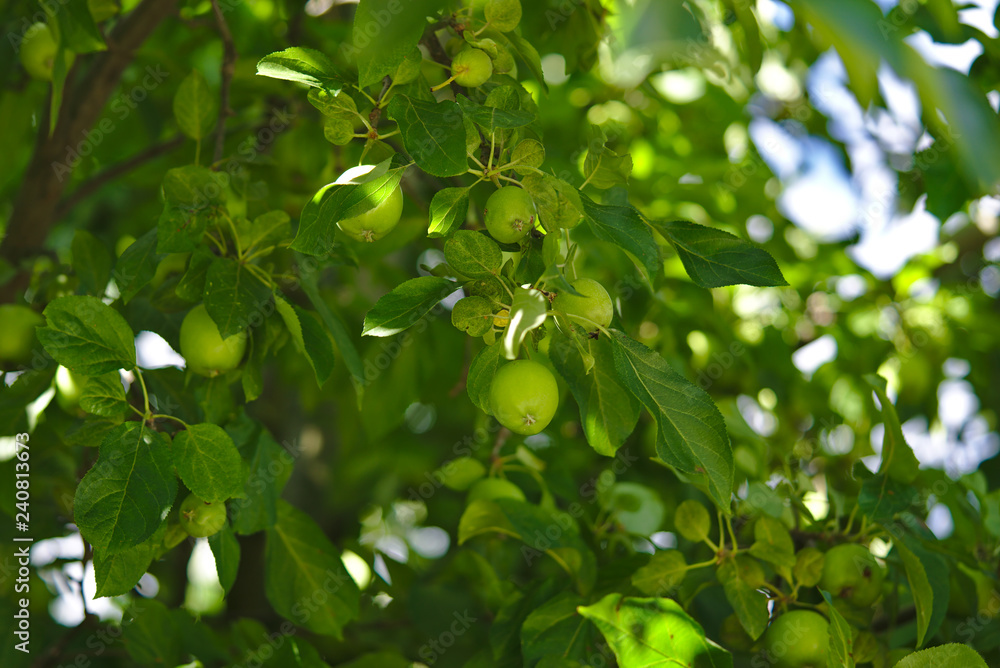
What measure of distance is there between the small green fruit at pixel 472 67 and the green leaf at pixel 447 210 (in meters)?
0.16

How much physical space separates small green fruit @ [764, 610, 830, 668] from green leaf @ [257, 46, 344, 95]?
917 mm

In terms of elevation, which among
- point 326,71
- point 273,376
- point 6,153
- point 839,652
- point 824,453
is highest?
point 326,71

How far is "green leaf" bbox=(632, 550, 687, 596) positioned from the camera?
102cm

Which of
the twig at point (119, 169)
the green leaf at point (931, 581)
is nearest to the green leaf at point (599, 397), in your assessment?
the green leaf at point (931, 581)

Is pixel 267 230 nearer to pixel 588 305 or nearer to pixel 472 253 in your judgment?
pixel 472 253

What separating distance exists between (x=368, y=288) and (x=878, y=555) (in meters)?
1.60

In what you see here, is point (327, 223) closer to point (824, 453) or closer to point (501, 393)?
point (501, 393)

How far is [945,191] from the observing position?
155 centimetres

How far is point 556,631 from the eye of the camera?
3.34 feet

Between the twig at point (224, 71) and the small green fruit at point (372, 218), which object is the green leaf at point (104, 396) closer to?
the small green fruit at point (372, 218)

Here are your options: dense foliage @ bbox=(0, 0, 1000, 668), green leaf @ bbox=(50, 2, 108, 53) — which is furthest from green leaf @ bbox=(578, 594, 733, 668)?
green leaf @ bbox=(50, 2, 108, 53)

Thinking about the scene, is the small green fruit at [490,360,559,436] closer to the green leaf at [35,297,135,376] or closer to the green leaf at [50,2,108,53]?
the green leaf at [35,297,135,376]

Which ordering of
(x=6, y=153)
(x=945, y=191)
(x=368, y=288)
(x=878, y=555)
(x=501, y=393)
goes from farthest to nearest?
(x=368, y=288) → (x=6, y=153) → (x=945, y=191) → (x=878, y=555) → (x=501, y=393)

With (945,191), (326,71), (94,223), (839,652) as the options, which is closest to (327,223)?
(326,71)
